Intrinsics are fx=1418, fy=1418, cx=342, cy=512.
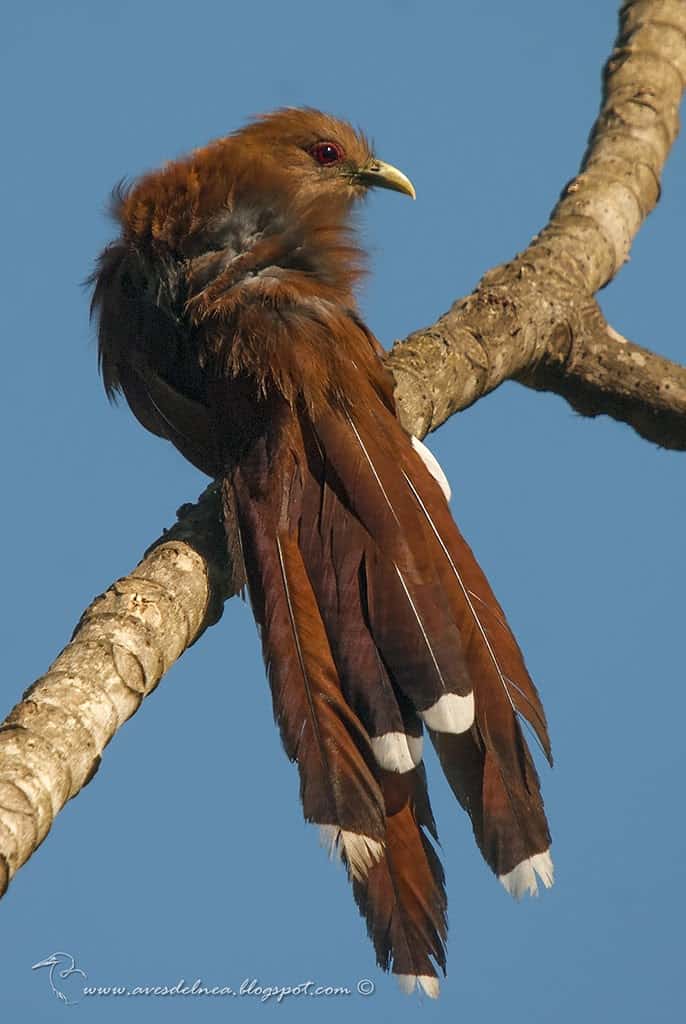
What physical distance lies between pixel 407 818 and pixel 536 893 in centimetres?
33

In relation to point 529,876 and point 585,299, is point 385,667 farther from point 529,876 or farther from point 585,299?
point 585,299

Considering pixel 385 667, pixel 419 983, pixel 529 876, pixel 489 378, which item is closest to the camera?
pixel 419 983

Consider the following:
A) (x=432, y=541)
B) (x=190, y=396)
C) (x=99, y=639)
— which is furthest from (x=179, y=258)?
(x=99, y=639)

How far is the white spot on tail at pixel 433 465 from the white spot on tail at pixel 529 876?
111 cm

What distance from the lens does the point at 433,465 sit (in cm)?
402

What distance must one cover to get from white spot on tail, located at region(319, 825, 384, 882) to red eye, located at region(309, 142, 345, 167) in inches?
123

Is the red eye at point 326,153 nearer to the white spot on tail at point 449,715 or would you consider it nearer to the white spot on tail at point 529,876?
the white spot on tail at point 449,715

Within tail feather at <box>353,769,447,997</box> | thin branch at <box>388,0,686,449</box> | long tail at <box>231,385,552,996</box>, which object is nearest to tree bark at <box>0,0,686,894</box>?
thin branch at <box>388,0,686,449</box>

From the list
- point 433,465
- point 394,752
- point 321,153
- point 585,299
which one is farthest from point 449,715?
point 321,153

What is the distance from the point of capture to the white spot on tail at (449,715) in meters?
3.23

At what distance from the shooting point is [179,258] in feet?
13.1

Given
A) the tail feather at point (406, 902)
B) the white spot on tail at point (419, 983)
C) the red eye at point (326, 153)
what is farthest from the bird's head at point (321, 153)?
the white spot on tail at point (419, 983)

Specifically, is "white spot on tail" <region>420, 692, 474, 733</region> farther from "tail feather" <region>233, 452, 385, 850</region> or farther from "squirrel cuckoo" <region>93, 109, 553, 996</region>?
"tail feather" <region>233, 452, 385, 850</region>

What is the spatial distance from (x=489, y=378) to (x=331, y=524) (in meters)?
1.21
